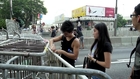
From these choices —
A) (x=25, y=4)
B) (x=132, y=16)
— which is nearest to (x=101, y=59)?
(x=132, y=16)

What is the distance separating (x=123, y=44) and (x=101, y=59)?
14300 mm

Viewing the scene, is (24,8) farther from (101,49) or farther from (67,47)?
(101,49)

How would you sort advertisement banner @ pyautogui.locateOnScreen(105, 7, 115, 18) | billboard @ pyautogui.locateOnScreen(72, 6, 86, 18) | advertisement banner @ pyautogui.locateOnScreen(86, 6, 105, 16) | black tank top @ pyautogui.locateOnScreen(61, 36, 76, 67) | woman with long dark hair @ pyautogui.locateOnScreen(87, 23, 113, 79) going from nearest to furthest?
woman with long dark hair @ pyautogui.locateOnScreen(87, 23, 113, 79) < black tank top @ pyautogui.locateOnScreen(61, 36, 76, 67) < advertisement banner @ pyautogui.locateOnScreen(86, 6, 105, 16) < billboard @ pyautogui.locateOnScreen(72, 6, 86, 18) < advertisement banner @ pyautogui.locateOnScreen(105, 7, 115, 18)

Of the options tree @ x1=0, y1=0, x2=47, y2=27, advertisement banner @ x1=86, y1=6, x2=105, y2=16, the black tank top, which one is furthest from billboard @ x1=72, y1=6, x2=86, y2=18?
the black tank top

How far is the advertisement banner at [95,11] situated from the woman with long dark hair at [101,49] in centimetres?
4710

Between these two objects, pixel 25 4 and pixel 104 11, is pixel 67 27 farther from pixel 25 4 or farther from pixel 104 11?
pixel 25 4

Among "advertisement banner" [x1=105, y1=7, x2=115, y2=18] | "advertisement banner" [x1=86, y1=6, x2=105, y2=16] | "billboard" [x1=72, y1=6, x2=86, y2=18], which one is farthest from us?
"advertisement banner" [x1=105, y1=7, x2=115, y2=18]

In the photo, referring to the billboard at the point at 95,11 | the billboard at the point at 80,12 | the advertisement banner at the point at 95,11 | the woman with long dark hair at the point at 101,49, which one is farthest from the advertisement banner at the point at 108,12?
the woman with long dark hair at the point at 101,49

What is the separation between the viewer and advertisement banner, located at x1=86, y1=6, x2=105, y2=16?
5012cm

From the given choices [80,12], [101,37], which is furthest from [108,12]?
[101,37]

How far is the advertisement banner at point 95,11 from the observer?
164 feet

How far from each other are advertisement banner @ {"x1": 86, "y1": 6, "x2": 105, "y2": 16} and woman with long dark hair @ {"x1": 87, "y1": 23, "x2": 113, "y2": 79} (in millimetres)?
47104

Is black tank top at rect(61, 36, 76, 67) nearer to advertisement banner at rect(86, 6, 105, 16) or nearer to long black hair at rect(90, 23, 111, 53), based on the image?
long black hair at rect(90, 23, 111, 53)

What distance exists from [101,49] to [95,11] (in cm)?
4914
